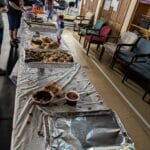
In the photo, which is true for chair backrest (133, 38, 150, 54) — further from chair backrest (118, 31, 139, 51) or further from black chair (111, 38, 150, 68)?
chair backrest (118, 31, 139, 51)

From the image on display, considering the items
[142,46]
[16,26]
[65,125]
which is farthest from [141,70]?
[16,26]

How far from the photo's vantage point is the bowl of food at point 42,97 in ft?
3.72

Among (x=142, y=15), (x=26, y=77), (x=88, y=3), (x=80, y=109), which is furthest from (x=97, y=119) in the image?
(x=88, y=3)

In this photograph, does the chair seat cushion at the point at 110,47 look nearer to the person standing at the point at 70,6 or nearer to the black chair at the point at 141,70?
the black chair at the point at 141,70

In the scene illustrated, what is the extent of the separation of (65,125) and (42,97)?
296mm

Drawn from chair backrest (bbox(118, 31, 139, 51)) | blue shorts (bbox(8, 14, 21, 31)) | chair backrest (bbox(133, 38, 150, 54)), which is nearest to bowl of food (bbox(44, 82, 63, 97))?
chair backrest (bbox(133, 38, 150, 54))

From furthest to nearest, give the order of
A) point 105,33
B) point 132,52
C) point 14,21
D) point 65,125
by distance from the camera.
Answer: point 105,33 < point 14,21 < point 132,52 < point 65,125

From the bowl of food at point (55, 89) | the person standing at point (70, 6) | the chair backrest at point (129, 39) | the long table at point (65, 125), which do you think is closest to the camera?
the long table at point (65, 125)

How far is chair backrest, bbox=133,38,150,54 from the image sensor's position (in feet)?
11.4

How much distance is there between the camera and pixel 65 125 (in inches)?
38.1

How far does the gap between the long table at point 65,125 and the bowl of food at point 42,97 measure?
32mm

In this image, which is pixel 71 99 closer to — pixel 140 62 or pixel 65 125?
pixel 65 125

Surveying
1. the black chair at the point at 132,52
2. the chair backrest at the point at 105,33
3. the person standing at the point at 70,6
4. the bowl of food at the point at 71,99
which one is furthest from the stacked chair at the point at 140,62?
the person standing at the point at 70,6

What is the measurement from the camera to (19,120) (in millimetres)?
1022
